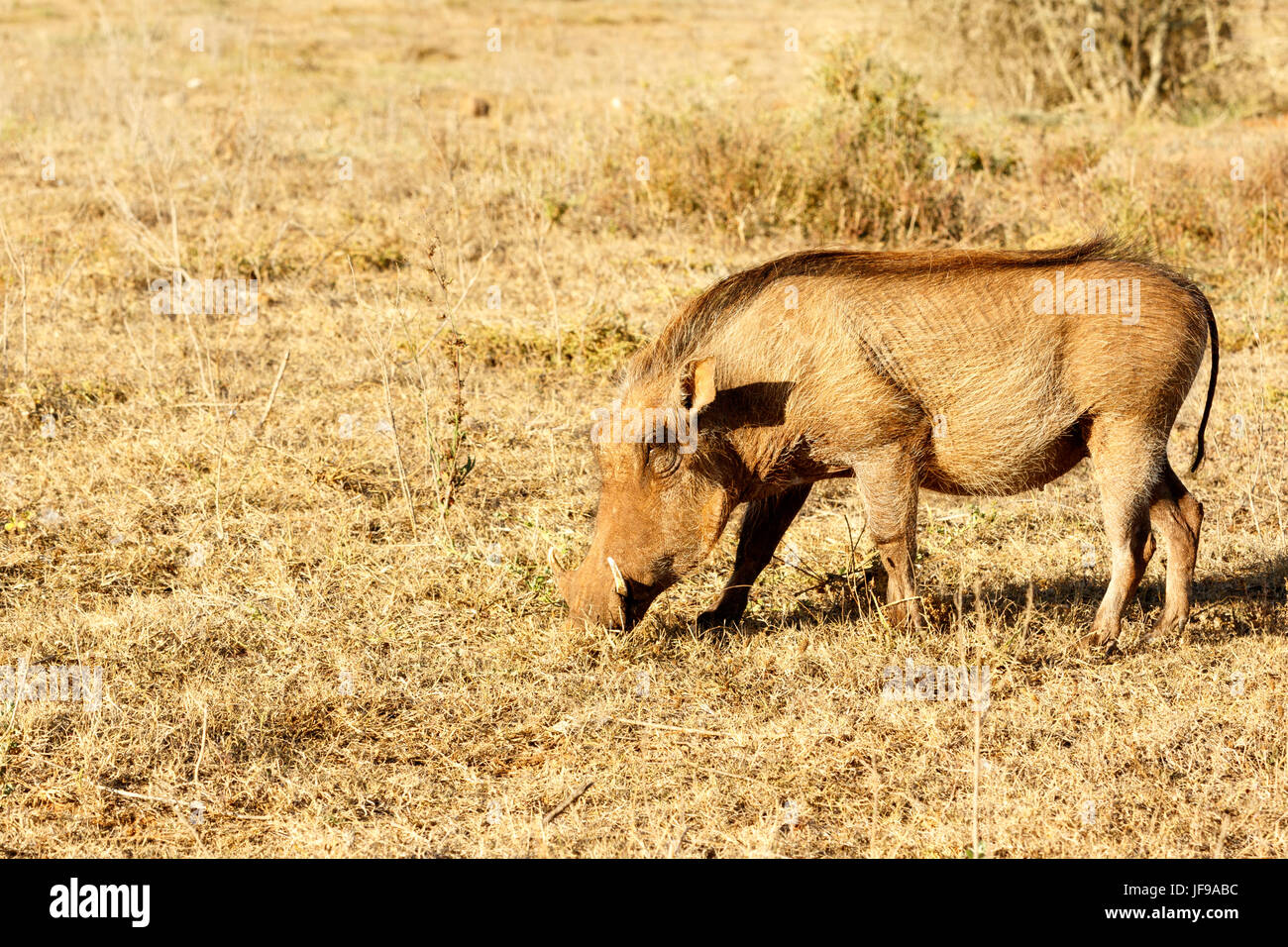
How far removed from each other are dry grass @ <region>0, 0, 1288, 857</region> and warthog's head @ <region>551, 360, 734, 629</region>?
0.71ft

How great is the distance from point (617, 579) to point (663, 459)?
1.29 feet

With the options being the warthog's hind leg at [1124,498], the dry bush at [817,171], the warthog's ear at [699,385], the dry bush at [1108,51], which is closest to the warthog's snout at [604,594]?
the warthog's ear at [699,385]

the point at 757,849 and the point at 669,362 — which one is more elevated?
the point at 669,362

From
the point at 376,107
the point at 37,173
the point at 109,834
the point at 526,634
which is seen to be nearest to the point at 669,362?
the point at 526,634

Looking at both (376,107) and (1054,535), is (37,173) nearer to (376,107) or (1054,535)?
(376,107)

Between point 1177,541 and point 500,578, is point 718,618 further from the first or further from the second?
point 1177,541

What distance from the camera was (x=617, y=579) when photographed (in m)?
3.97

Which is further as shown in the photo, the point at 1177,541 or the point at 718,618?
the point at 718,618

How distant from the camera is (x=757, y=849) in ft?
10.5

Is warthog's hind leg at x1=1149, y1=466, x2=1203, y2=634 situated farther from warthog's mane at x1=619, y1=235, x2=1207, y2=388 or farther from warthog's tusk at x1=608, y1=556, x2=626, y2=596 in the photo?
warthog's tusk at x1=608, y1=556, x2=626, y2=596

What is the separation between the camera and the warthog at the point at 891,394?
13.2ft

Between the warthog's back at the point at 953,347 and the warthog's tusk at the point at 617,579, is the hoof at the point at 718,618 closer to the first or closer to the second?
the warthog's tusk at the point at 617,579

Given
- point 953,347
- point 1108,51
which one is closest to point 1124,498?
point 953,347
